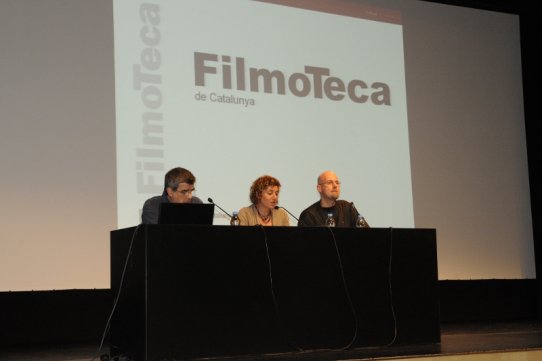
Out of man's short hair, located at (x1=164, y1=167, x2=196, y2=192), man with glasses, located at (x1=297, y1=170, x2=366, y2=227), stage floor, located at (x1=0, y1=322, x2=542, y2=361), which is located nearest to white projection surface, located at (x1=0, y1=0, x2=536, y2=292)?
stage floor, located at (x1=0, y1=322, x2=542, y2=361)

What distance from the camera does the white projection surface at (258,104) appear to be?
492cm

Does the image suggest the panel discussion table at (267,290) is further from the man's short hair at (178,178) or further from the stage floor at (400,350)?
the man's short hair at (178,178)

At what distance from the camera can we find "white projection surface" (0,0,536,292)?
4.73 m

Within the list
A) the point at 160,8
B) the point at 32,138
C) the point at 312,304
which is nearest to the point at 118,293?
the point at 312,304

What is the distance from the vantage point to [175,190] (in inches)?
153

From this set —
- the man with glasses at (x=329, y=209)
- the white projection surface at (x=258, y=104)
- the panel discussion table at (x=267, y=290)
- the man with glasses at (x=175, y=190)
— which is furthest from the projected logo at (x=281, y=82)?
the panel discussion table at (x=267, y=290)

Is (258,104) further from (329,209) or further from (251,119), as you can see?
(329,209)

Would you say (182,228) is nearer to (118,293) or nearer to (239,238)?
(239,238)

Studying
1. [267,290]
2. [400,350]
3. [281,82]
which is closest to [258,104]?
[281,82]

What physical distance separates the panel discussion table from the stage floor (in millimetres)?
89

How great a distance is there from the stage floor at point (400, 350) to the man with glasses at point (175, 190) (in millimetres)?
812

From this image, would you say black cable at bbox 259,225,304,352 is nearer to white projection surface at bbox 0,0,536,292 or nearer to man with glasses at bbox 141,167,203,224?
man with glasses at bbox 141,167,203,224

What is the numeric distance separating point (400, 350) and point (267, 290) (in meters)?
0.69

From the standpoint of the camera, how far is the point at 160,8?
503 centimetres
